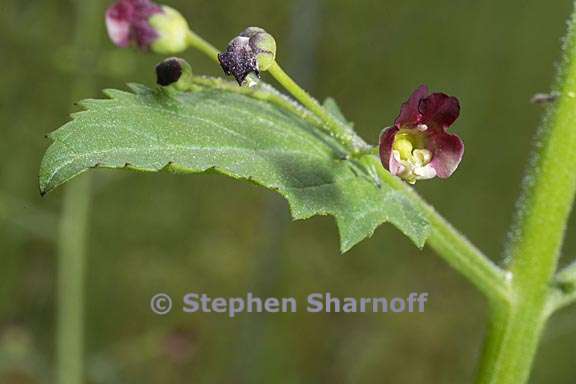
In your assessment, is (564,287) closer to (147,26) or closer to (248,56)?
(248,56)

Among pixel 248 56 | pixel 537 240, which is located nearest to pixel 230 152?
pixel 248 56

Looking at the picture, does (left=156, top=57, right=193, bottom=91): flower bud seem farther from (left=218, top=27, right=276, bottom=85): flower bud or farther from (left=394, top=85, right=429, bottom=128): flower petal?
(left=394, top=85, right=429, bottom=128): flower petal

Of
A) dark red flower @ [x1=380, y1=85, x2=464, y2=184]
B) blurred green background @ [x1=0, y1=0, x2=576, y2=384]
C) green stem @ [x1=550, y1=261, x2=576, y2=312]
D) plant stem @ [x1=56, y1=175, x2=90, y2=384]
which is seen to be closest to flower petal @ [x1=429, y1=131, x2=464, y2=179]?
dark red flower @ [x1=380, y1=85, x2=464, y2=184]

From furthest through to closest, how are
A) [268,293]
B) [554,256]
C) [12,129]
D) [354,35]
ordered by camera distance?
[354,35] → [12,129] → [268,293] → [554,256]

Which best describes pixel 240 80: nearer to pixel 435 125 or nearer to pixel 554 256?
pixel 435 125

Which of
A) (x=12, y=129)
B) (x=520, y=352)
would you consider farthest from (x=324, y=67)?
(x=520, y=352)
